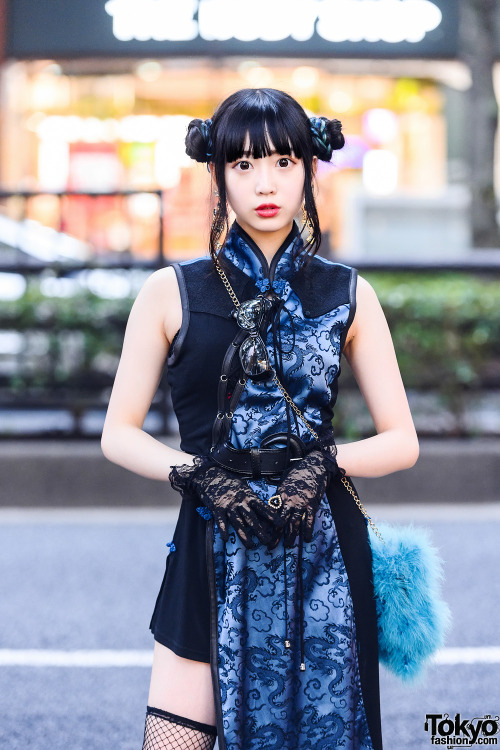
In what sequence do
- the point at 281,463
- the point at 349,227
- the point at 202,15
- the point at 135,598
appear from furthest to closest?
the point at 349,227 < the point at 202,15 < the point at 135,598 < the point at 281,463

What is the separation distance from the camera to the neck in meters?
2.41

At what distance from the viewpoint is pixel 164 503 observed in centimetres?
741

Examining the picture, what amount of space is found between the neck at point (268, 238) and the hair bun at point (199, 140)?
0.17 metres

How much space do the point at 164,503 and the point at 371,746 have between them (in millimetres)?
5192

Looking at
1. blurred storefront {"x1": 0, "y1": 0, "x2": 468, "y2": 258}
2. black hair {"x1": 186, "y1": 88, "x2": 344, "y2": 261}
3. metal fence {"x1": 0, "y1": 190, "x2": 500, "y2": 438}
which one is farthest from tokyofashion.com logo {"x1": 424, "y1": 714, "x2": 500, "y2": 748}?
blurred storefront {"x1": 0, "y1": 0, "x2": 468, "y2": 258}

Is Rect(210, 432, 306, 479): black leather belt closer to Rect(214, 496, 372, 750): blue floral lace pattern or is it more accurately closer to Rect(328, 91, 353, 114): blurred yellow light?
Rect(214, 496, 372, 750): blue floral lace pattern

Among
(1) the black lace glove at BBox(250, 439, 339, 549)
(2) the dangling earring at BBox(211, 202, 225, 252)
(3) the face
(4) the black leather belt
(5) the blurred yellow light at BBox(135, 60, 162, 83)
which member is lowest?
(1) the black lace glove at BBox(250, 439, 339, 549)

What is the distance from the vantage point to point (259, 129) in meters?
2.29

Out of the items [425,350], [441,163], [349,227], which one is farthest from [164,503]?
[441,163]

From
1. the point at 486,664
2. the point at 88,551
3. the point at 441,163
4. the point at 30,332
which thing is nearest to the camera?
the point at 486,664

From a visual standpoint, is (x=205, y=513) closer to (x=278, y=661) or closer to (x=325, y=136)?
(x=278, y=661)

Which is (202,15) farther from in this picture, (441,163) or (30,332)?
(441,163)

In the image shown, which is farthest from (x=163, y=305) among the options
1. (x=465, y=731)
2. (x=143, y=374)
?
(x=465, y=731)

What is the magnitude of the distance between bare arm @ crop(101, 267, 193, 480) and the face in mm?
219
